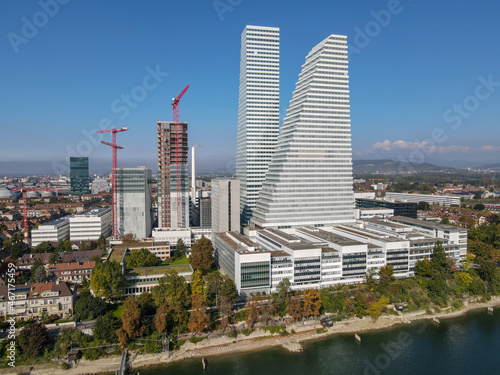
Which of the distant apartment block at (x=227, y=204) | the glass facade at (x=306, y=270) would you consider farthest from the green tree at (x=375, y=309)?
the distant apartment block at (x=227, y=204)

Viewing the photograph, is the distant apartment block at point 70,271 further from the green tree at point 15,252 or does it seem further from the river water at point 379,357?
the river water at point 379,357

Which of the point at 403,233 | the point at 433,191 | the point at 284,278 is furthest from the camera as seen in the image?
the point at 433,191

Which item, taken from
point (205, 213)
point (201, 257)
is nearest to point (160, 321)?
point (201, 257)

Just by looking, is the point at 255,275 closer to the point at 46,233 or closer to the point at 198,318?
the point at 198,318

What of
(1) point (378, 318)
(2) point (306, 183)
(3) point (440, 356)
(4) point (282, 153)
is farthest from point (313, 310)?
(4) point (282, 153)

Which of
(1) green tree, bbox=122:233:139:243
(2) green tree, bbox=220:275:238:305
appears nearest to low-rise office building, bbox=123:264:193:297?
(2) green tree, bbox=220:275:238:305

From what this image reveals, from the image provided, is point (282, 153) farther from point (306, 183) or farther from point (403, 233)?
point (403, 233)
